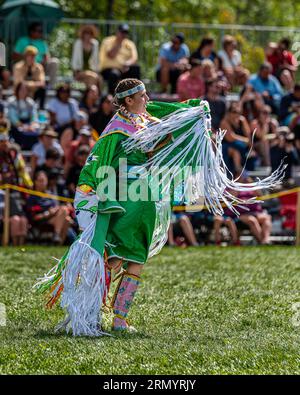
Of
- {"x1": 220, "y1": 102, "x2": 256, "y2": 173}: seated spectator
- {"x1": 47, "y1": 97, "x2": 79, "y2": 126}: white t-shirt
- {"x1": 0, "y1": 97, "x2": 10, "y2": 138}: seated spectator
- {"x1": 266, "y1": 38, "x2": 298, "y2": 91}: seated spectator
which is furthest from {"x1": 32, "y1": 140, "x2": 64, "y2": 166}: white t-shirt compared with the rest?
{"x1": 266, "y1": 38, "x2": 298, "y2": 91}: seated spectator

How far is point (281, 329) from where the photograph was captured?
333 inches

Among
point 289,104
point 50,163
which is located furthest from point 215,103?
point 50,163

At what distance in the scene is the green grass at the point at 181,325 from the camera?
7070mm

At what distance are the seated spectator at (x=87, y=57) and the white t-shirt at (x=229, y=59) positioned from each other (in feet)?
7.74

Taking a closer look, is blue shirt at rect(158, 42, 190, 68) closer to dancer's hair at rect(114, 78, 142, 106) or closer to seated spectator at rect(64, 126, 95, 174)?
seated spectator at rect(64, 126, 95, 174)

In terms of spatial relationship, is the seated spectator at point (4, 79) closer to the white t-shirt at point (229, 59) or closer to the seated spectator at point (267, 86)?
the white t-shirt at point (229, 59)

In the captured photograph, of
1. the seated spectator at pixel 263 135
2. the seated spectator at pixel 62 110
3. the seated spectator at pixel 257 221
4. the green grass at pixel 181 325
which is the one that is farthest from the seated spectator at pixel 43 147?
the seated spectator at pixel 263 135

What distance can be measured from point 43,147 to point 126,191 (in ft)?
24.8

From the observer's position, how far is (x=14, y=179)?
592 inches

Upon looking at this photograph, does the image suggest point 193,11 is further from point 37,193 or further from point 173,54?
point 37,193

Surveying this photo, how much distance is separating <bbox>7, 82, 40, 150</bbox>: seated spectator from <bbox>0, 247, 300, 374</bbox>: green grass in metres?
3.67

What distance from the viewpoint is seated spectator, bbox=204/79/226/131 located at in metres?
17.3
